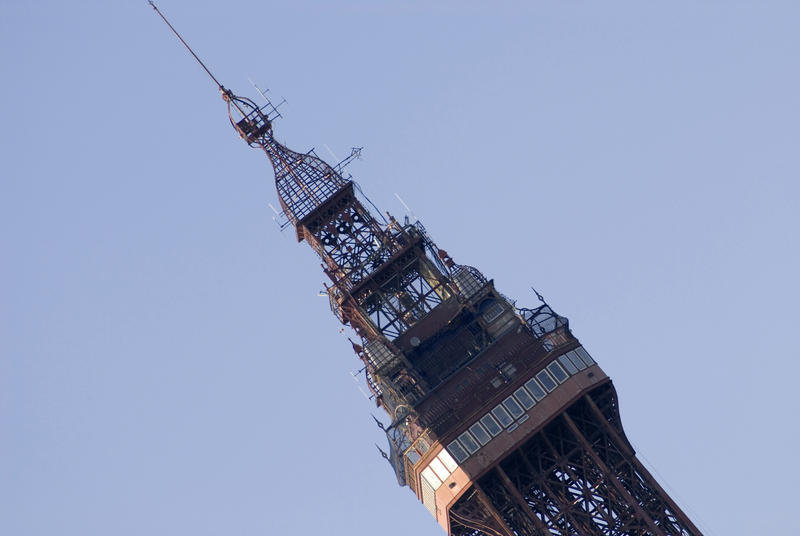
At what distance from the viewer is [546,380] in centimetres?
14425

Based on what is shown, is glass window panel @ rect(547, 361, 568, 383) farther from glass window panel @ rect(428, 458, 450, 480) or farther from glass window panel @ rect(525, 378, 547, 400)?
glass window panel @ rect(428, 458, 450, 480)

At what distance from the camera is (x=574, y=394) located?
470 ft

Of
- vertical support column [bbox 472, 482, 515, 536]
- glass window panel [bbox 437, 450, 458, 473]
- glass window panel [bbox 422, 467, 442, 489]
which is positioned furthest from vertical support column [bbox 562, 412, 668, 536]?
glass window panel [bbox 422, 467, 442, 489]

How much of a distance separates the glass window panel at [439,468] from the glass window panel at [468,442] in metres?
2.61

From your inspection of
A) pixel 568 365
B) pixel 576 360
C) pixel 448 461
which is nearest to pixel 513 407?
pixel 568 365

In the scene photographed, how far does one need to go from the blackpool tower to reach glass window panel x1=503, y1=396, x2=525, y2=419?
0.08m

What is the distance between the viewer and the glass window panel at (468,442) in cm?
14288

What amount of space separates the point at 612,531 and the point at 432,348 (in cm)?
2308

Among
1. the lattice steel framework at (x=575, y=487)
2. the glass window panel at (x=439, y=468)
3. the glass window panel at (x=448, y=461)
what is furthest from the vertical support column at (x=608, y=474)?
the glass window panel at (x=439, y=468)

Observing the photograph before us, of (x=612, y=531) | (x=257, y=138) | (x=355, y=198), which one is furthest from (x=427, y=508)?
(x=257, y=138)

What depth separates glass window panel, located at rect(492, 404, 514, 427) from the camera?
14338 cm

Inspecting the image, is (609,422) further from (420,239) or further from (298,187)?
(298,187)

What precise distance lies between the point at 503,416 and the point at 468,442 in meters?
3.69

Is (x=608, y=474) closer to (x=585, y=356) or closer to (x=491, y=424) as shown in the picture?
(x=585, y=356)
